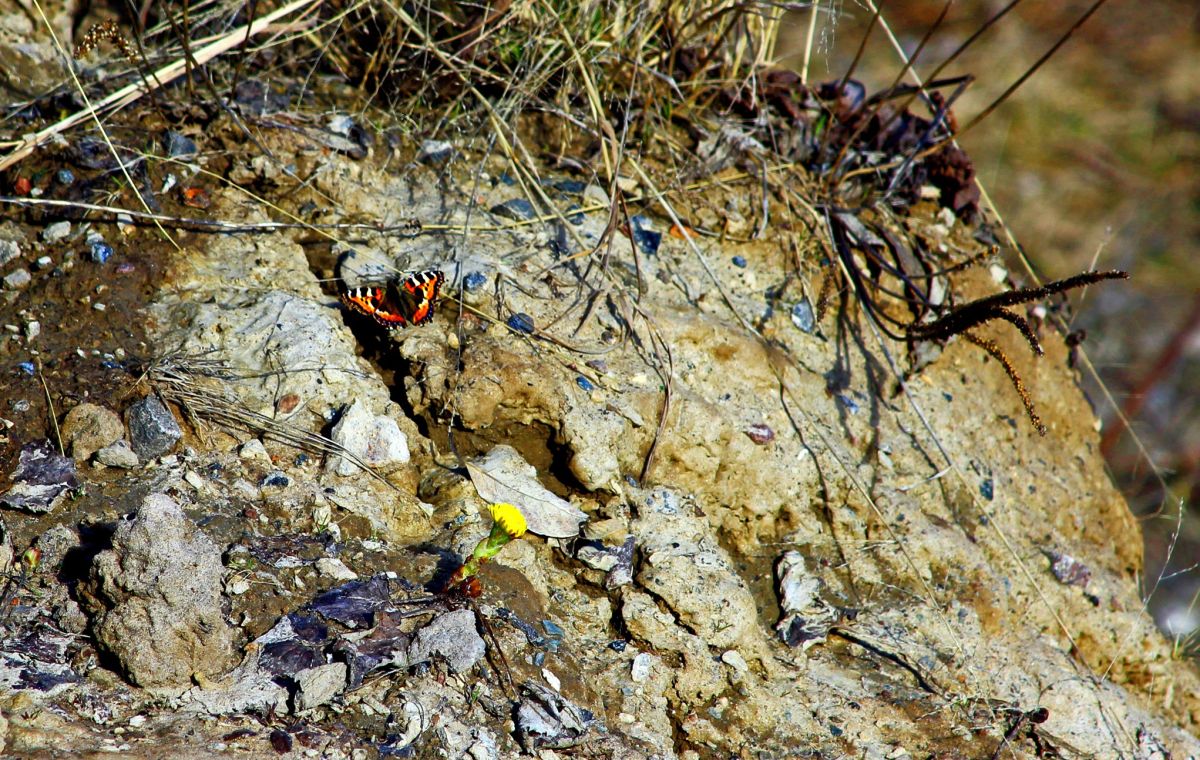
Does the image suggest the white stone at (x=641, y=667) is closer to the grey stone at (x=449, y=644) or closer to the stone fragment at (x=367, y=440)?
the grey stone at (x=449, y=644)

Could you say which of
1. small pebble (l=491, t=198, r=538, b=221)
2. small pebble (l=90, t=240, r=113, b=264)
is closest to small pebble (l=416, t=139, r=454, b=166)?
small pebble (l=491, t=198, r=538, b=221)

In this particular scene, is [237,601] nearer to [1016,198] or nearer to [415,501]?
[415,501]

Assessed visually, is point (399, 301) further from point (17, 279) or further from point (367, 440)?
point (17, 279)

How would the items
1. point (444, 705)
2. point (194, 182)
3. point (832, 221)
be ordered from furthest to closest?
point (832, 221) < point (194, 182) < point (444, 705)

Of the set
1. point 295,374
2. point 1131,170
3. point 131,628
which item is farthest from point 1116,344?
point 131,628

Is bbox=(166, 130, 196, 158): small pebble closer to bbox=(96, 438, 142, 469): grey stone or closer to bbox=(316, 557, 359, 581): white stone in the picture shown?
bbox=(96, 438, 142, 469): grey stone

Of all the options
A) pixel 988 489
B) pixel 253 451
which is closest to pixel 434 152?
pixel 253 451

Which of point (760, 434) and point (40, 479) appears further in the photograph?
point (760, 434)
